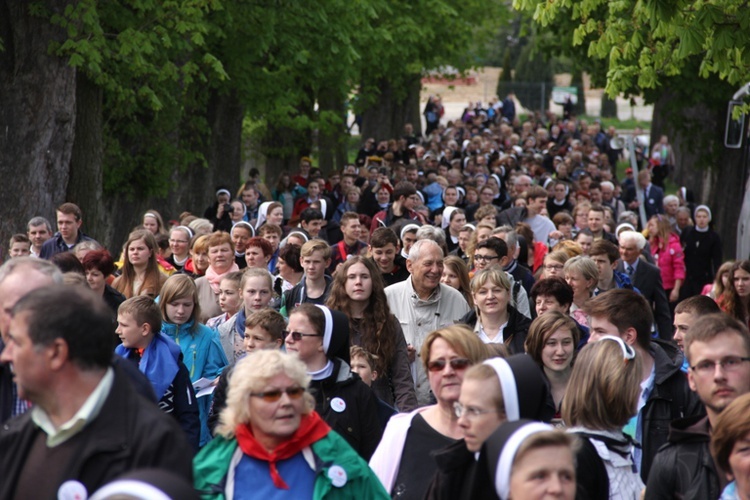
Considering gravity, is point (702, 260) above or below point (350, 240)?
below

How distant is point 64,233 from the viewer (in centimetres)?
1346

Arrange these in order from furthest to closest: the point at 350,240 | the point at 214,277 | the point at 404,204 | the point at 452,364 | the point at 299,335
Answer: the point at 404,204, the point at 350,240, the point at 214,277, the point at 299,335, the point at 452,364

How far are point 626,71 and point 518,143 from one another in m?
35.5

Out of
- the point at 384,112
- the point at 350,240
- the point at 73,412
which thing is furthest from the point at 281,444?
the point at 384,112

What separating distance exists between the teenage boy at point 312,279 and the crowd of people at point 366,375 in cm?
2

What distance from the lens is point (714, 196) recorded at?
26594 millimetres

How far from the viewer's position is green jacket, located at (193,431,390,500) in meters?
4.97

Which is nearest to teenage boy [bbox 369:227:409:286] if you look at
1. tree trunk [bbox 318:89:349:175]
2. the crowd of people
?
the crowd of people

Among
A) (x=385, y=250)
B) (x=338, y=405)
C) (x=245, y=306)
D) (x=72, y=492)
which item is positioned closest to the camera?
(x=72, y=492)

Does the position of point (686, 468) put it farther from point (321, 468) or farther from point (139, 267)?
point (139, 267)

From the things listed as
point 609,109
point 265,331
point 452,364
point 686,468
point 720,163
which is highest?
point 452,364

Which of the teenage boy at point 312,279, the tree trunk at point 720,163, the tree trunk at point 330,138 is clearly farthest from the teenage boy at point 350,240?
the tree trunk at point 330,138

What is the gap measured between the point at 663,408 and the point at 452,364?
5.45 feet

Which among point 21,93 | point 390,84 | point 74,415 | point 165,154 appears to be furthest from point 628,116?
point 74,415
